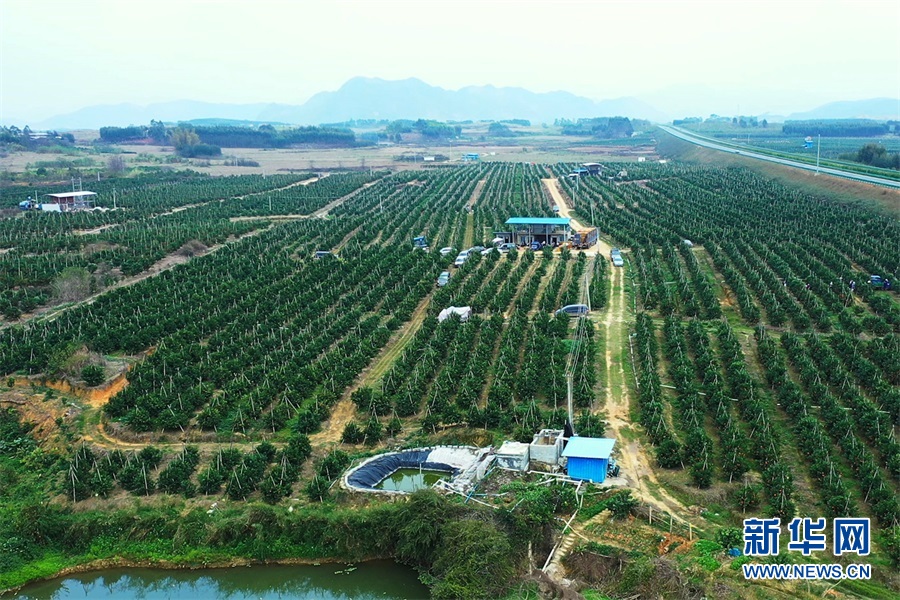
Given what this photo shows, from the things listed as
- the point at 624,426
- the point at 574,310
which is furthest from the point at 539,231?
the point at 624,426

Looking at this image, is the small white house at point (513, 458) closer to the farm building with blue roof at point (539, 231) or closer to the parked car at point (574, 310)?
the parked car at point (574, 310)

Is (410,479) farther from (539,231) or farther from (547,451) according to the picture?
(539,231)

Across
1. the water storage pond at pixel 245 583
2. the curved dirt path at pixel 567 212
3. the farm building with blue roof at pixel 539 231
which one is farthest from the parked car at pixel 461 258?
the water storage pond at pixel 245 583

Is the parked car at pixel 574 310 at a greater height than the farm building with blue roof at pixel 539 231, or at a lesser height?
lesser

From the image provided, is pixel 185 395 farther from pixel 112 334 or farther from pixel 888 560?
pixel 888 560

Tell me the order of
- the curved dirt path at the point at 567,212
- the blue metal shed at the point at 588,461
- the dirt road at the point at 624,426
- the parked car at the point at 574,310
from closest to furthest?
the dirt road at the point at 624,426
the blue metal shed at the point at 588,461
the parked car at the point at 574,310
the curved dirt path at the point at 567,212

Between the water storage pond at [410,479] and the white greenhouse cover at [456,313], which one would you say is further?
the white greenhouse cover at [456,313]

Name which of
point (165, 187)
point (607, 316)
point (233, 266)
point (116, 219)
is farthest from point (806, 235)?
point (165, 187)
